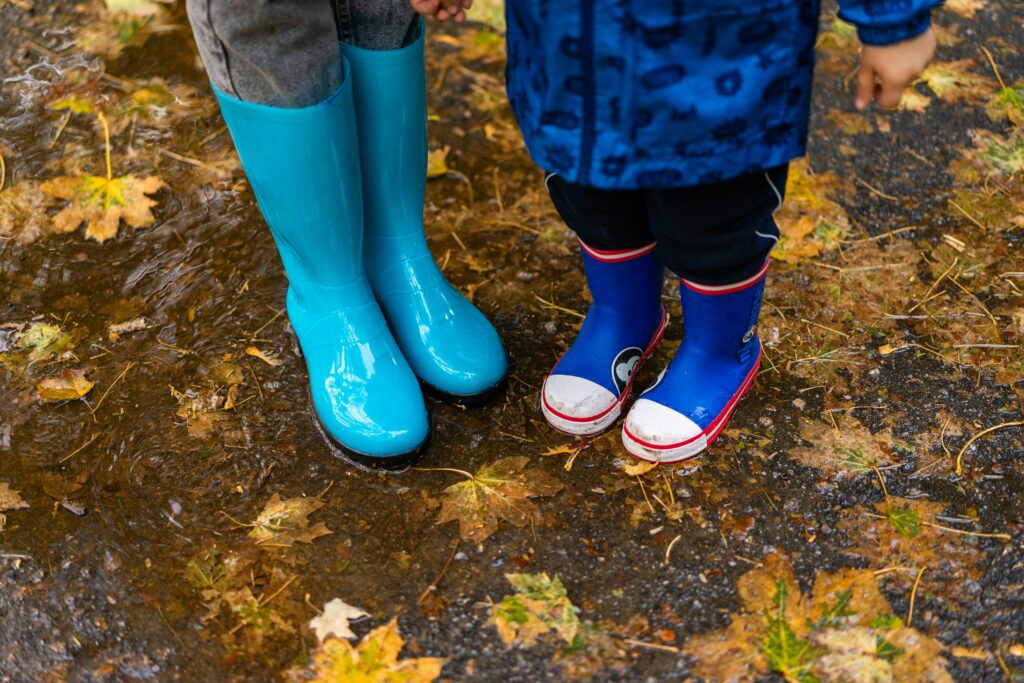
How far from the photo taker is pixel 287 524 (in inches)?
52.8

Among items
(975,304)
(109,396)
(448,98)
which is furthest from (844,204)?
(109,396)

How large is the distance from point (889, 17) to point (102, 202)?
1.54 metres

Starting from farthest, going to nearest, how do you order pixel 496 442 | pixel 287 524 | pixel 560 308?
pixel 560 308 → pixel 496 442 → pixel 287 524

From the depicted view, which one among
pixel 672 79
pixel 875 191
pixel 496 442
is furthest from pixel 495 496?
pixel 875 191

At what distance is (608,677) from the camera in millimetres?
1156

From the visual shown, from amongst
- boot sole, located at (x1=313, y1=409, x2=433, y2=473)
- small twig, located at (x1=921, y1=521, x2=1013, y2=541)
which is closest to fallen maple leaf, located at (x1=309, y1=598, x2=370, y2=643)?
boot sole, located at (x1=313, y1=409, x2=433, y2=473)

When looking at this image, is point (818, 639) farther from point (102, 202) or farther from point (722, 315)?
point (102, 202)

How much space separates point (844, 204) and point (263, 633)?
135cm

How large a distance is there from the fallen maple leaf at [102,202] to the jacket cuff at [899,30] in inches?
55.2

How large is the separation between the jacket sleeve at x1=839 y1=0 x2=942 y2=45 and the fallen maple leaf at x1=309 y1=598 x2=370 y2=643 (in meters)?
0.93

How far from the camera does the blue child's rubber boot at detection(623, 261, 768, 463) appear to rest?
1.36 metres

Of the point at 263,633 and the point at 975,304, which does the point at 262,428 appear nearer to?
the point at 263,633

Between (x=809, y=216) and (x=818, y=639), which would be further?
(x=809, y=216)

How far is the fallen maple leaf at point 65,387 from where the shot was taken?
1.54 metres
